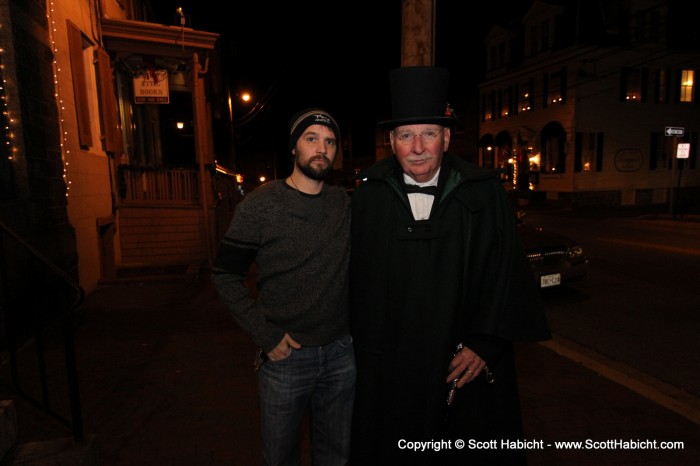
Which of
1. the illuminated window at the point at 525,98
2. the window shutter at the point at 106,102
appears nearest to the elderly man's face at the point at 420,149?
the window shutter at the point at 106,102

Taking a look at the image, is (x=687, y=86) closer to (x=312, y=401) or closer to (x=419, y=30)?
(x=419, y=30)

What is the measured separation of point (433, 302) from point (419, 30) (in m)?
4.10

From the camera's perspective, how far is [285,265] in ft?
7.58

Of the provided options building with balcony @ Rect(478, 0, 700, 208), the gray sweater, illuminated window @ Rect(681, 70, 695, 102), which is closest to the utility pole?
the gray sweater

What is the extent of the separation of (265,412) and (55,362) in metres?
3.84

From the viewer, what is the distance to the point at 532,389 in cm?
431

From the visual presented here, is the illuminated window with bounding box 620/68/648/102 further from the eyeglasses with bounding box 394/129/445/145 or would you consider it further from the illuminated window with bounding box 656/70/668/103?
the eyeglasses with bounding box 394/129/445/145

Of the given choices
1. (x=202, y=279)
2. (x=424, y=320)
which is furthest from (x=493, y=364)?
(x=202, y=279)

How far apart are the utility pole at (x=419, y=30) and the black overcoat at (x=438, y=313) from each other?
11.0ft

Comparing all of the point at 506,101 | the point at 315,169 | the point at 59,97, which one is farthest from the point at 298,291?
the point at 506,101

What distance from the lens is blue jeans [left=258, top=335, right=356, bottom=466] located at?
2.37 metres

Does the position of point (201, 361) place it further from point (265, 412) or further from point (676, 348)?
point (676, 348)

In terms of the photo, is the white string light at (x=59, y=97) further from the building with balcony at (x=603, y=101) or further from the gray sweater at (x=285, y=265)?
the building with balcony at (x=603, y=101)

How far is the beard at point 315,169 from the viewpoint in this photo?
95.1 inches
